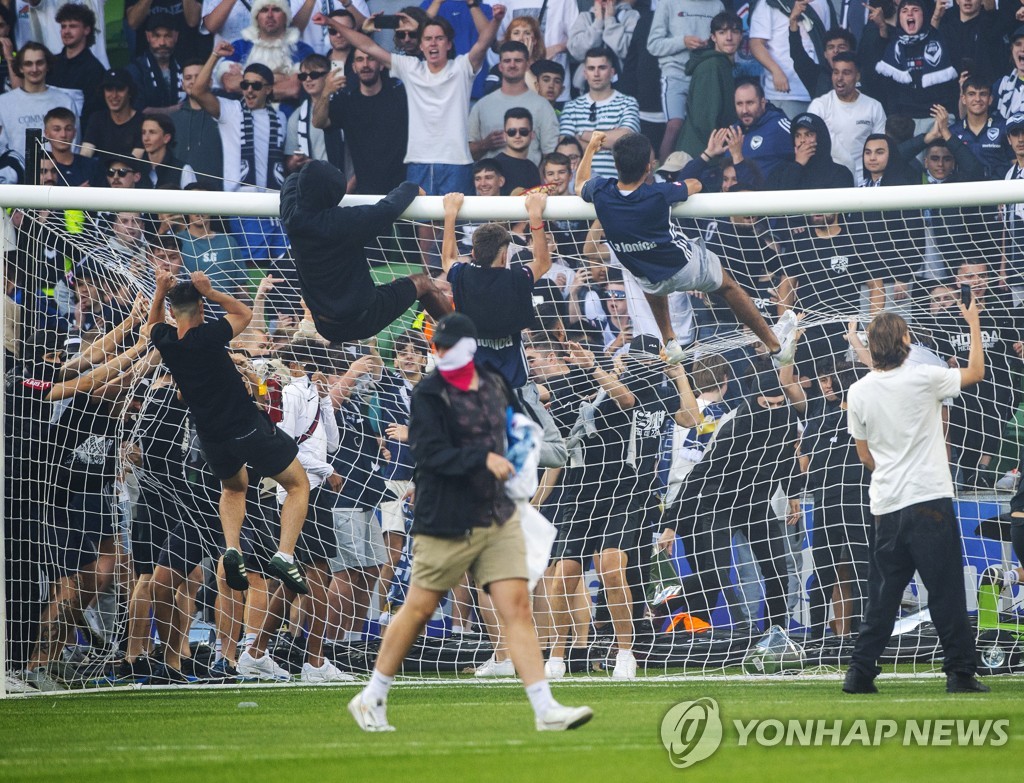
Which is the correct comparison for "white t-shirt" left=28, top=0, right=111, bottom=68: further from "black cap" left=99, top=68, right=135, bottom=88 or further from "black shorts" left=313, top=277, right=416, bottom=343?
"black shorts" left=313, top=277, right=416, bottom=343

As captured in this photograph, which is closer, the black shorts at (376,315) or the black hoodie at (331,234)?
the black hoodie at (331,234)

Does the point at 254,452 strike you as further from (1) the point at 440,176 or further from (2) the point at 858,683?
(1) the point at 440,176

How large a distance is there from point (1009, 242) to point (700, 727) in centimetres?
612

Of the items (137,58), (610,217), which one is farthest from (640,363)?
(137,58)

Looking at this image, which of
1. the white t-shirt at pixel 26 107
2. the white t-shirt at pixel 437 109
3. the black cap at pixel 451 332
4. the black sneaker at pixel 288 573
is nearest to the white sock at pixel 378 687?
the black cap at pixel 451 332

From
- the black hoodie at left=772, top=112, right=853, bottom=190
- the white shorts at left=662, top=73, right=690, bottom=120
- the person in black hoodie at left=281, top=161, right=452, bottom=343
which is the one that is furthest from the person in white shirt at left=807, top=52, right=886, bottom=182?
the person in black hoodie at left=281, top=161, right=452, bottom=343

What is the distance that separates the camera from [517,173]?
12.4 m

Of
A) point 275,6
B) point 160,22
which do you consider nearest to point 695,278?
point 275,6

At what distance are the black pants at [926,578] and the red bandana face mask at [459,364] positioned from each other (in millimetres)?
3047

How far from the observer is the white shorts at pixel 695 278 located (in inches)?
331

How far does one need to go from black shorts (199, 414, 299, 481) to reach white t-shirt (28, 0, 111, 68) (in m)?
6.19

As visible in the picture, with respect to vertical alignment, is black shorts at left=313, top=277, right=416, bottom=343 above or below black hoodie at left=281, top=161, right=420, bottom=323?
below

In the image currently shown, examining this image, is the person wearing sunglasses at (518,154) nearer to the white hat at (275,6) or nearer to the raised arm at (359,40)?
the raised arm at (359,40)

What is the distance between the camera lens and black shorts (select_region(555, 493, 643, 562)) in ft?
31.1
